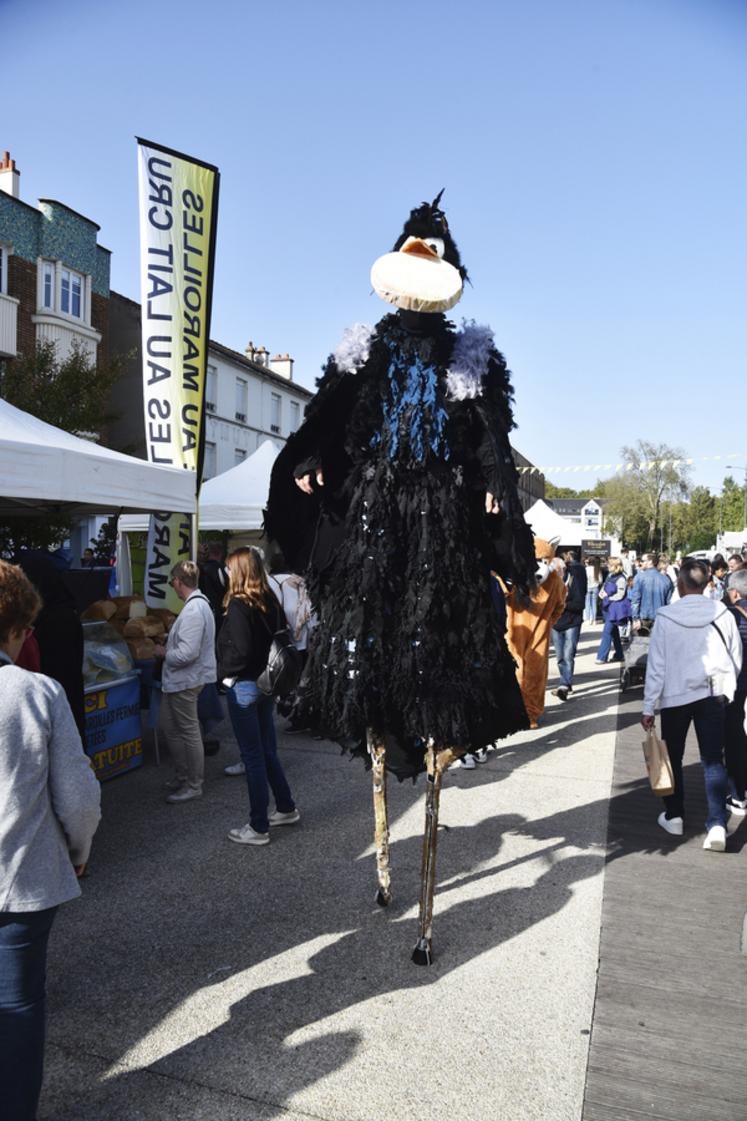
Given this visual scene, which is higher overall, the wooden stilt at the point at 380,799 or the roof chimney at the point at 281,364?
the roof chimney at the point at 281,364

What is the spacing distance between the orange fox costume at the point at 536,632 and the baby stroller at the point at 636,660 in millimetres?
2586


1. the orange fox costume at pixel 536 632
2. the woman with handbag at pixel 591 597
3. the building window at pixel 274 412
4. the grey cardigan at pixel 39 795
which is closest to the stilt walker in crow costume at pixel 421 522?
the grey cardigan at pixel 39 795

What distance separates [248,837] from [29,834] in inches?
103

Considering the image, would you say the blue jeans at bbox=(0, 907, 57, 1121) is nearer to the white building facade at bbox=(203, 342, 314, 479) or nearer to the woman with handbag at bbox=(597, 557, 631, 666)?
the woman with handbag at bbox=(597, 557, 631, 666)

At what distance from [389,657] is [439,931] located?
133cm

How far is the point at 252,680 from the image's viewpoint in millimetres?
4527

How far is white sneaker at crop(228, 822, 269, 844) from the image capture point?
4465mm

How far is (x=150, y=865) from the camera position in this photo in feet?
13.8

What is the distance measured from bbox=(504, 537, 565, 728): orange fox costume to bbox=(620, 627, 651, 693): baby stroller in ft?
8.48

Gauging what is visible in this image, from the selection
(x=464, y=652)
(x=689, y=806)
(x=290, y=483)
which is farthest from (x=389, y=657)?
(x=689, y=806)

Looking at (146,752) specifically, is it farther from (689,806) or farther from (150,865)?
(689,806)

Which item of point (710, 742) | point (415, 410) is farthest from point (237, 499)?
point (415, 410)

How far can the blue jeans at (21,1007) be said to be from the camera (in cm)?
198

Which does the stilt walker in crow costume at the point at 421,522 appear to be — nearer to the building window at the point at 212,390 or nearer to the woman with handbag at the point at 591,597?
the woman with handbag at the point at 591,597
